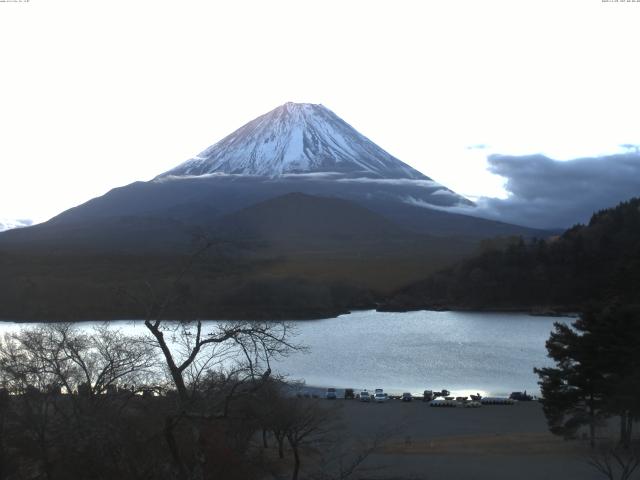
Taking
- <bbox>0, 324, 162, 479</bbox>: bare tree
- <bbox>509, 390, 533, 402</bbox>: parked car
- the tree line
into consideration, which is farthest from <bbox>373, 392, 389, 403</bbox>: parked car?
<bbox>0, 324, 162, 479</bbox>: bare tree

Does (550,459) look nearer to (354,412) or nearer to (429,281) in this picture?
(354,412)

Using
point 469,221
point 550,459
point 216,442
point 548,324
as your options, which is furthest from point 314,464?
point 469,221

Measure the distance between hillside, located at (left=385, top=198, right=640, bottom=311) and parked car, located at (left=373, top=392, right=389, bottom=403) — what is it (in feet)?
103

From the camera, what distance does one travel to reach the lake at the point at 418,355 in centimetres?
2044

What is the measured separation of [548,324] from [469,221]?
5653 cm

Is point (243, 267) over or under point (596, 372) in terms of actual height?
over

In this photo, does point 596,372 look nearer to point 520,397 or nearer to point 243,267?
point 243,267

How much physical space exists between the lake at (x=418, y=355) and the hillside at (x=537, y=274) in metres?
8.84

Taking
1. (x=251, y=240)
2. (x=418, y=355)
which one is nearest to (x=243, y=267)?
(x=251, y=240)

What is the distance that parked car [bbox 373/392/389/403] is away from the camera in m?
16.9

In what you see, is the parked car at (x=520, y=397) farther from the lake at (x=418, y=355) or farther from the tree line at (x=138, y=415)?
the tree line at (x=138, y=415)

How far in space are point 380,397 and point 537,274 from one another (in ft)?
114

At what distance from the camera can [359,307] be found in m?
48.1

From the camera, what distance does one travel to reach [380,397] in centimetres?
1706
